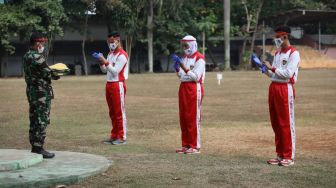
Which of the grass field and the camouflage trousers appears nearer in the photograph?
the grass field

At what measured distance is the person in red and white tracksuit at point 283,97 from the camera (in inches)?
328

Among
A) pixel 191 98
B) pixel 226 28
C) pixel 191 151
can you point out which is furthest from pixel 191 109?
pixel 226 28

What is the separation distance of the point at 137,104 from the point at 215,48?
36.8 m

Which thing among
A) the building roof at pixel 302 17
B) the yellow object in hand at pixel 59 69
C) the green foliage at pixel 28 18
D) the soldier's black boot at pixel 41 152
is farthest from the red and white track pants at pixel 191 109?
the building roof at pixel 302 17

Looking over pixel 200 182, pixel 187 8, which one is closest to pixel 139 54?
pixel 187 8

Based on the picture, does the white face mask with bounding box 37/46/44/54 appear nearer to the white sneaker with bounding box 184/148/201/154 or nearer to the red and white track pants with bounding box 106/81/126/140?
the red and white track pants with bounding box 106/81/126/140

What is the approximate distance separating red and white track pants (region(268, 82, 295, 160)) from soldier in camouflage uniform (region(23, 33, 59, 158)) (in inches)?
131

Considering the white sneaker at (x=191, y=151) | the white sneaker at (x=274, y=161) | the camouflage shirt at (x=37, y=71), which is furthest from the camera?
the white sneaker at (x=191, y=151)

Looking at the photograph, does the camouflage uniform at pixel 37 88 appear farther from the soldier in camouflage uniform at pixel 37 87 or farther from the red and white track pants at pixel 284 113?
the red and white track pants at pixel 284 113

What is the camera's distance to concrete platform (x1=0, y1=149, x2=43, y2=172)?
24.2ft

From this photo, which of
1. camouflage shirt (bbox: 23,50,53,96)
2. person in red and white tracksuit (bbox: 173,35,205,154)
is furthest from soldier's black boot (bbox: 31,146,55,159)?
person in red and white tracksuit (bbox: 173,35,205,154)

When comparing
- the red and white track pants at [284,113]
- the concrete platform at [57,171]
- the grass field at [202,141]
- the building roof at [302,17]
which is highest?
the building roof at [302,17]

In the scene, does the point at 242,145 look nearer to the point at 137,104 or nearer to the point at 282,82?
the point at 282,82

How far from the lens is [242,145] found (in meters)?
10.5
